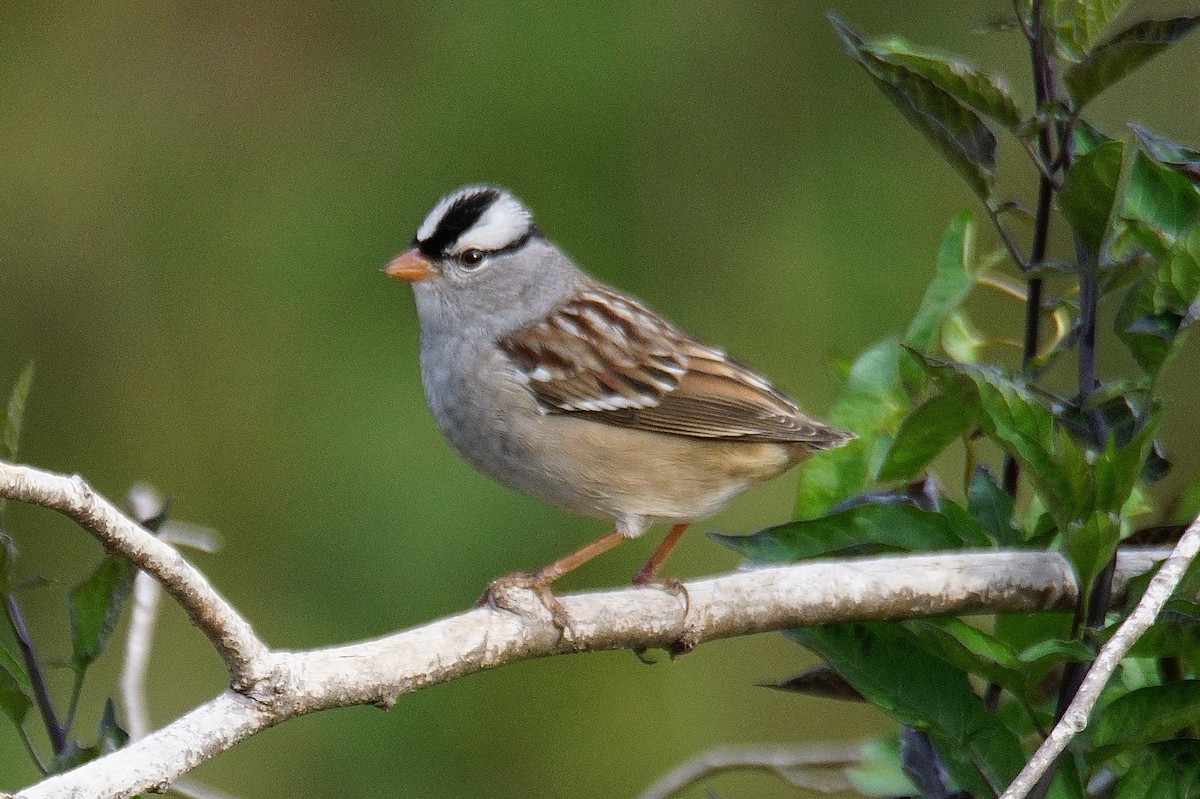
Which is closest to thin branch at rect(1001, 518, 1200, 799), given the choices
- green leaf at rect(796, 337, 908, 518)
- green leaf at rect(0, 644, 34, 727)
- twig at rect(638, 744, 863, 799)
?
green leaf at rect(796, 337, 908, 518)

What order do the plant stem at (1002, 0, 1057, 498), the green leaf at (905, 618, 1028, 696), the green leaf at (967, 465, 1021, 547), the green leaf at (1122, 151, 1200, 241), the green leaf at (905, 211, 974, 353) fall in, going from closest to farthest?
the green leaf at (905, 618, 1028, 696)
the plant stem at (1002, 0, 1057, 498)
the green leaf at (1122, 151, 1200, 241)
the green leaf at (967, 465, 1021, 547)
the green leaf at (905, 211, 974, 353)

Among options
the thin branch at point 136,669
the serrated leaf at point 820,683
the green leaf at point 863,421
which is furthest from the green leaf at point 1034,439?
the thin branch at point 136,669

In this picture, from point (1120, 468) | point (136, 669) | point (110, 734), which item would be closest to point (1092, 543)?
point (1120, 468)

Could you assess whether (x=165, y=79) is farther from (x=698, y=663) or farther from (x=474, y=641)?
(x=474, y=641)

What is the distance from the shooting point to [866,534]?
2301 mm

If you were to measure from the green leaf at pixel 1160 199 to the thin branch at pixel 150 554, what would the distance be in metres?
1.46

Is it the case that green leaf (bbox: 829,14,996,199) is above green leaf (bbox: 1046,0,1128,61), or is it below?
below

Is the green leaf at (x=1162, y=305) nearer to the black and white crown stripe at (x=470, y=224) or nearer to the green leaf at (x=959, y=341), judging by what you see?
the green leaf at (x=959, y=341)

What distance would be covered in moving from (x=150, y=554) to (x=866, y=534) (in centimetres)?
111

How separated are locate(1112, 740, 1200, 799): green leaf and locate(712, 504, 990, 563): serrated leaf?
1.40ft

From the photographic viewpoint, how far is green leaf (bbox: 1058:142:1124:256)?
6.67 ft

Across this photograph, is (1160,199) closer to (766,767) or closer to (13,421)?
(766,767)

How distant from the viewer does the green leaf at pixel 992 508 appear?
2.36 meters

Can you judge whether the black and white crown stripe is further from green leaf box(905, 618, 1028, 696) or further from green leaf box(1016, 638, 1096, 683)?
green leaf box(1016, 638, 1096, 683)
